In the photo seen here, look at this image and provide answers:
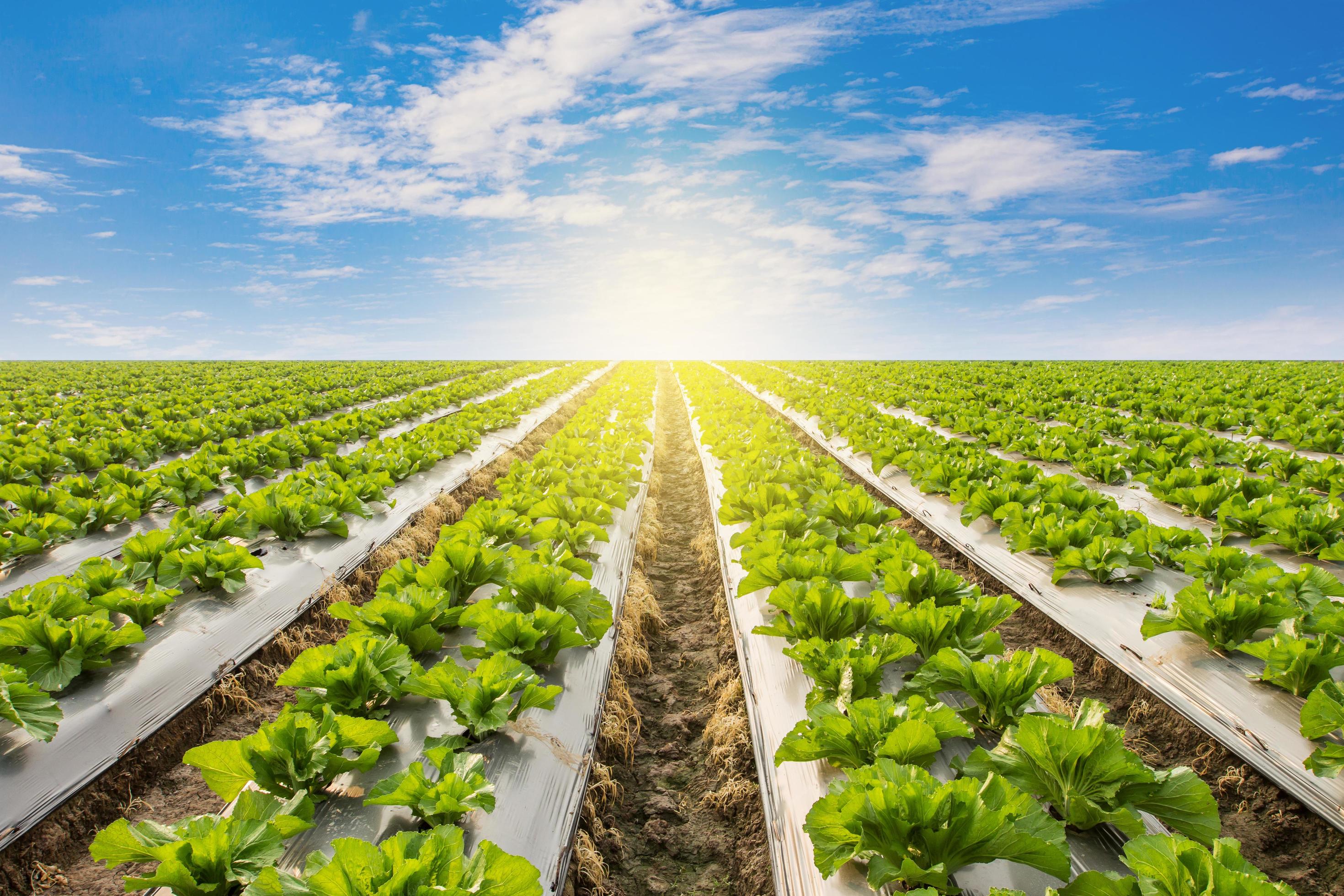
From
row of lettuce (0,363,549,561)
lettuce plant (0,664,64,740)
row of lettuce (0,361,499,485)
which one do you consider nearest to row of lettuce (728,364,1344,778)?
lettuce plant (0,664,64,740)

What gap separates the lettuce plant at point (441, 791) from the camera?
2.49 metres

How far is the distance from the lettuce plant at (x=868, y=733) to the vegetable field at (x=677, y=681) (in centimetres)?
2

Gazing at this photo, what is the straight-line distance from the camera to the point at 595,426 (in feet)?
38.5

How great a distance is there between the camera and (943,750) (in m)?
3.07

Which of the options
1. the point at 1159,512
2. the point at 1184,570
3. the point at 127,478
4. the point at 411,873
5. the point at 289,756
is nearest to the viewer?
the point at 411,873

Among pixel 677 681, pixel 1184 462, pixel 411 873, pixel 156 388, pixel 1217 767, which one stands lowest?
pixel 677 681

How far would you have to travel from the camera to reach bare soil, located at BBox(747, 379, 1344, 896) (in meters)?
3.07

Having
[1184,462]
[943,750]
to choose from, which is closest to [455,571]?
[943,750]

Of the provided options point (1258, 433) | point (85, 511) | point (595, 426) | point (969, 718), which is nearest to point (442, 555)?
point (969, 718)

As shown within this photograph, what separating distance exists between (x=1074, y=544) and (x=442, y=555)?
Result: 5.25m

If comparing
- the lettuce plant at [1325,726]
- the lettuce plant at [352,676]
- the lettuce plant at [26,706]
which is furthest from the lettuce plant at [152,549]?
the lettuce plant at [1325,726]

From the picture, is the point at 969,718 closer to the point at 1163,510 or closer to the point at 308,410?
the point at 1163,510

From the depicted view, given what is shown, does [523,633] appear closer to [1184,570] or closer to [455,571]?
[455,571]

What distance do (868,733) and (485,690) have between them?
6.18 ft
